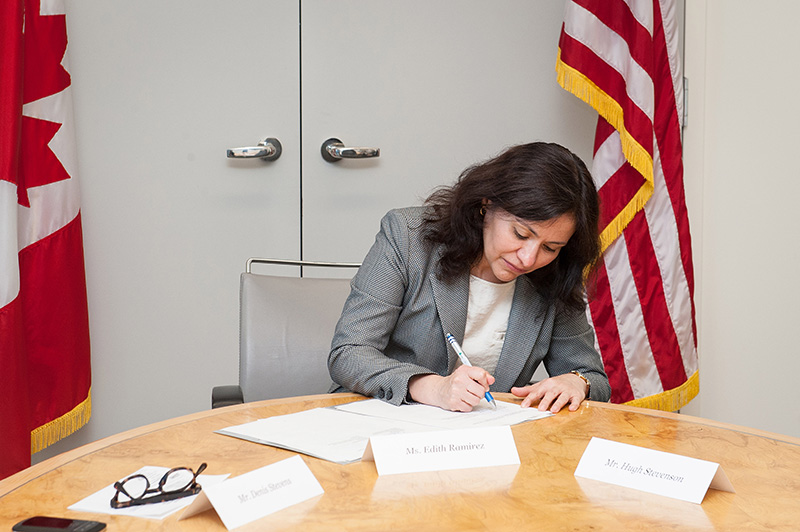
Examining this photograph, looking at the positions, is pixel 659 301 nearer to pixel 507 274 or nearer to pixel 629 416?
pixel 507 274

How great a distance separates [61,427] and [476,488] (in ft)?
6.16

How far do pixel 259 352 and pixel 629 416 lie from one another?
0.86 metres

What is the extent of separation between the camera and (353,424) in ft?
3.80

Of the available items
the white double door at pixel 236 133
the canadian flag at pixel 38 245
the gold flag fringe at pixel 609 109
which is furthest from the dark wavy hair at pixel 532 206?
the canadian flag at pixel 38 245

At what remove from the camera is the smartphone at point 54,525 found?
708 millimetres

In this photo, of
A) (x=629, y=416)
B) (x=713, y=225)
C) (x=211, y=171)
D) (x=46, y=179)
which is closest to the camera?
(x=629, y=416)

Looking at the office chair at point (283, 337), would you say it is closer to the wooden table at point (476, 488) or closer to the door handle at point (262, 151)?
the wooden table at point (476, 488)

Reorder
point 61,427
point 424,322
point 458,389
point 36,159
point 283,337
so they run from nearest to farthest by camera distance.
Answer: point 458,389 < point 424,322 < point 283,337 < point 36,159 < point 61,427

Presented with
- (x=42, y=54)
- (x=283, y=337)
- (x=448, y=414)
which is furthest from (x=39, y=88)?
(x=448, y=414)

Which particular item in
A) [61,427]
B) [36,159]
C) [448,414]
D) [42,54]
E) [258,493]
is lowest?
[61,427]

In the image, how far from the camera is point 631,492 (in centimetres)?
88

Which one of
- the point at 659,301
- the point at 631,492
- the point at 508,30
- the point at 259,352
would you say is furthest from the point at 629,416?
the point at 508,30

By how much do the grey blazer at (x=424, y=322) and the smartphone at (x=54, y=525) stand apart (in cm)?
74

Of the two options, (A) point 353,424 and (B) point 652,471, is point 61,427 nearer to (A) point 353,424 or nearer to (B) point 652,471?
(A) point 353,424
